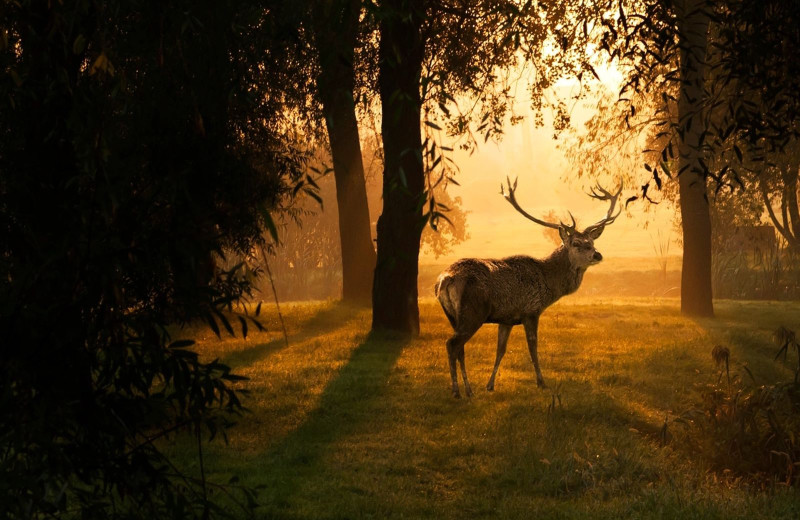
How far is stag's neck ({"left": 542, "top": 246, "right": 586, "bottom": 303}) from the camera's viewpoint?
1426 centimetres

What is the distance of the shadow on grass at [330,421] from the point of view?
9781mm

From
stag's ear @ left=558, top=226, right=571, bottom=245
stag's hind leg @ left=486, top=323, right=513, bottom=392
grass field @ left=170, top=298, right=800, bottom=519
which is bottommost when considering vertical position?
grass field @ left=170, top=298, right=800, bottom=519

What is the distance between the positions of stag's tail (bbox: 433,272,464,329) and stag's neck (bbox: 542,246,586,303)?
1.81m

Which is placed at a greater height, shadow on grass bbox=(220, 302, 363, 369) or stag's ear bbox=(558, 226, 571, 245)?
stag's ear bbox=(558, 226, 571, 245)

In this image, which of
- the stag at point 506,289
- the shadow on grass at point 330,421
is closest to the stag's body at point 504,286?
the stag at point 506,289

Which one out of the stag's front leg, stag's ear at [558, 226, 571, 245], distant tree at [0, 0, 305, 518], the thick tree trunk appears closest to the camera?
distant tree at [0, 0, 305, 518]

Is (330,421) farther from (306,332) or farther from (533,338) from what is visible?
(306,332)

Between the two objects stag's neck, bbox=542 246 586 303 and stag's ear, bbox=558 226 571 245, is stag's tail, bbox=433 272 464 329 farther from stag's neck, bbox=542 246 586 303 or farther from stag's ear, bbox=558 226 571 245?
stag's ear, bbox=558 226 571 245

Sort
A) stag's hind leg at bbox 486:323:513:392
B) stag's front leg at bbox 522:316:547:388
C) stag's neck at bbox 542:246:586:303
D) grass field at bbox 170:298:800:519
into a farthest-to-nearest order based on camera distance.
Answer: stag's neck at bbox 542:246:586:303 < stag's front leg at bbox 522:316:547:388 < stag's hind leg at bbox 486:323:513:392 < grass field at bbox 170:298:800:519

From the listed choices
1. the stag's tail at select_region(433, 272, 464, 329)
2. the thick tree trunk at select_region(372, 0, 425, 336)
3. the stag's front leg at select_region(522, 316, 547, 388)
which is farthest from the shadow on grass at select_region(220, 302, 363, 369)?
the stag's front leg at select_region(522, 316, 547, 388)

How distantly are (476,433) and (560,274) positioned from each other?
3.72 metres

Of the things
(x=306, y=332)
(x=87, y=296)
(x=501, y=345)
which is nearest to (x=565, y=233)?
(x=501, y=345)

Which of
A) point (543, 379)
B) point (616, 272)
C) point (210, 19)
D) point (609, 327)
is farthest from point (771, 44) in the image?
point (616, 272)

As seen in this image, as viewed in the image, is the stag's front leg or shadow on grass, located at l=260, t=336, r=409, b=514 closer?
shadow on grass, located at l=260, t=336, r=409, b=514
